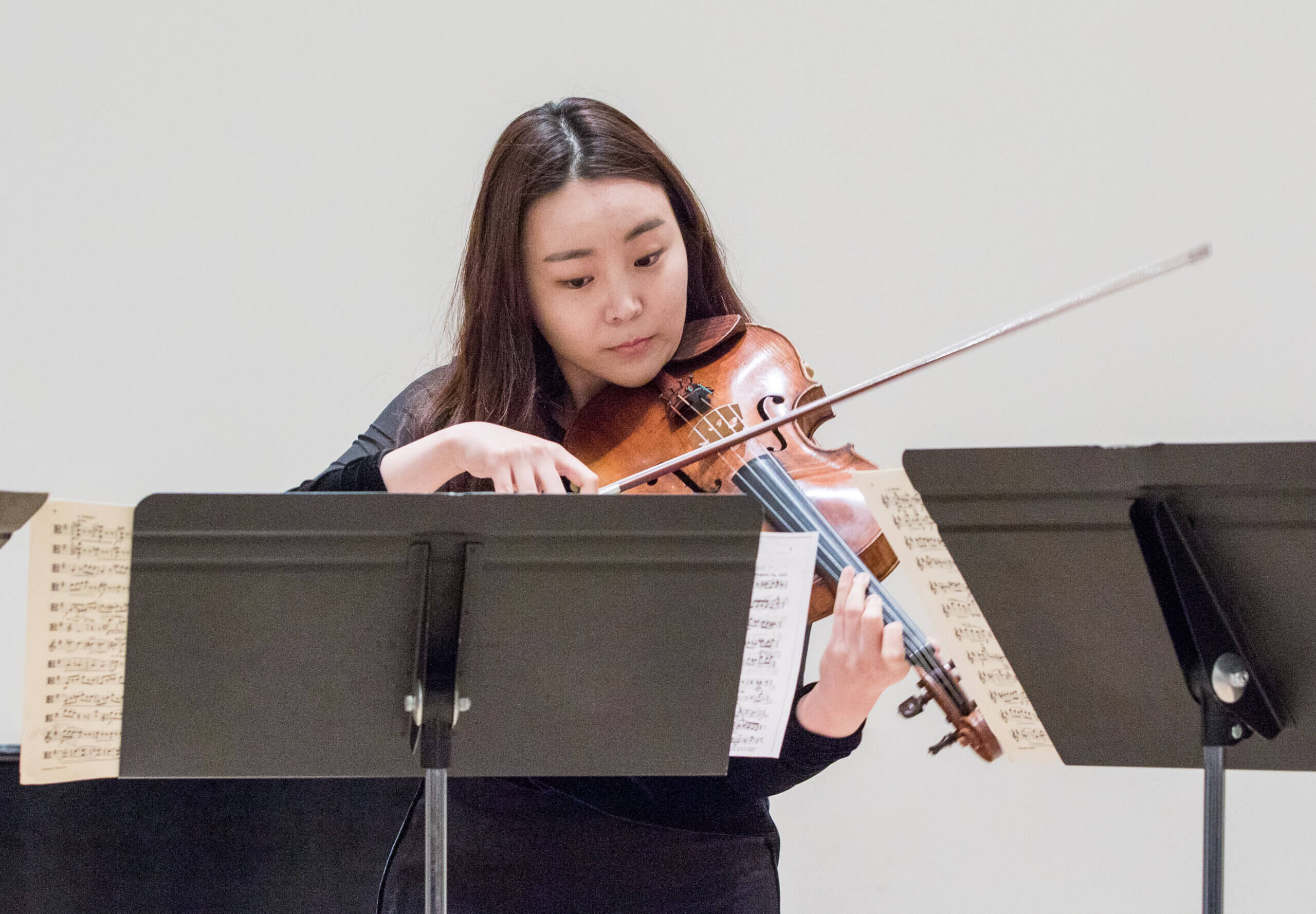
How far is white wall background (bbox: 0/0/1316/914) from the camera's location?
221 cm

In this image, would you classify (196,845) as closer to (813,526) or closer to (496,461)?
(496,461)

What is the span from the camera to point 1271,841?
2189 millimetres

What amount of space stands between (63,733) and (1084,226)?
1.79 meters

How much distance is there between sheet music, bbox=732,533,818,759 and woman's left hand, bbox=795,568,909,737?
46 millimetres

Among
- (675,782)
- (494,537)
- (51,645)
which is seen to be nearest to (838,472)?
(675,782)

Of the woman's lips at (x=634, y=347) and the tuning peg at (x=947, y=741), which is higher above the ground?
the woman's lips at (x=634, y=347)

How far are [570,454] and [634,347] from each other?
17 centimetres

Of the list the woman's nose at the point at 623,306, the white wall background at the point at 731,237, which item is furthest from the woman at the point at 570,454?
the white wall background at the point at 731,237

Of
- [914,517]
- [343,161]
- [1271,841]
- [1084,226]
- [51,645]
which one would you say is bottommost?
[1271,841]

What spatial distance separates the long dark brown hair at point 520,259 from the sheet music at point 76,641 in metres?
0.60

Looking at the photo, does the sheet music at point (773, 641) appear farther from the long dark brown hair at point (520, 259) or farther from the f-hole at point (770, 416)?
the long dark brown hair at point (520, 259)

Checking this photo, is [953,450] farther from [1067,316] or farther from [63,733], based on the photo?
[1067,316]

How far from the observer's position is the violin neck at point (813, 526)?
50.1 inches

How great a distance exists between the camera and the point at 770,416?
1.46 m
